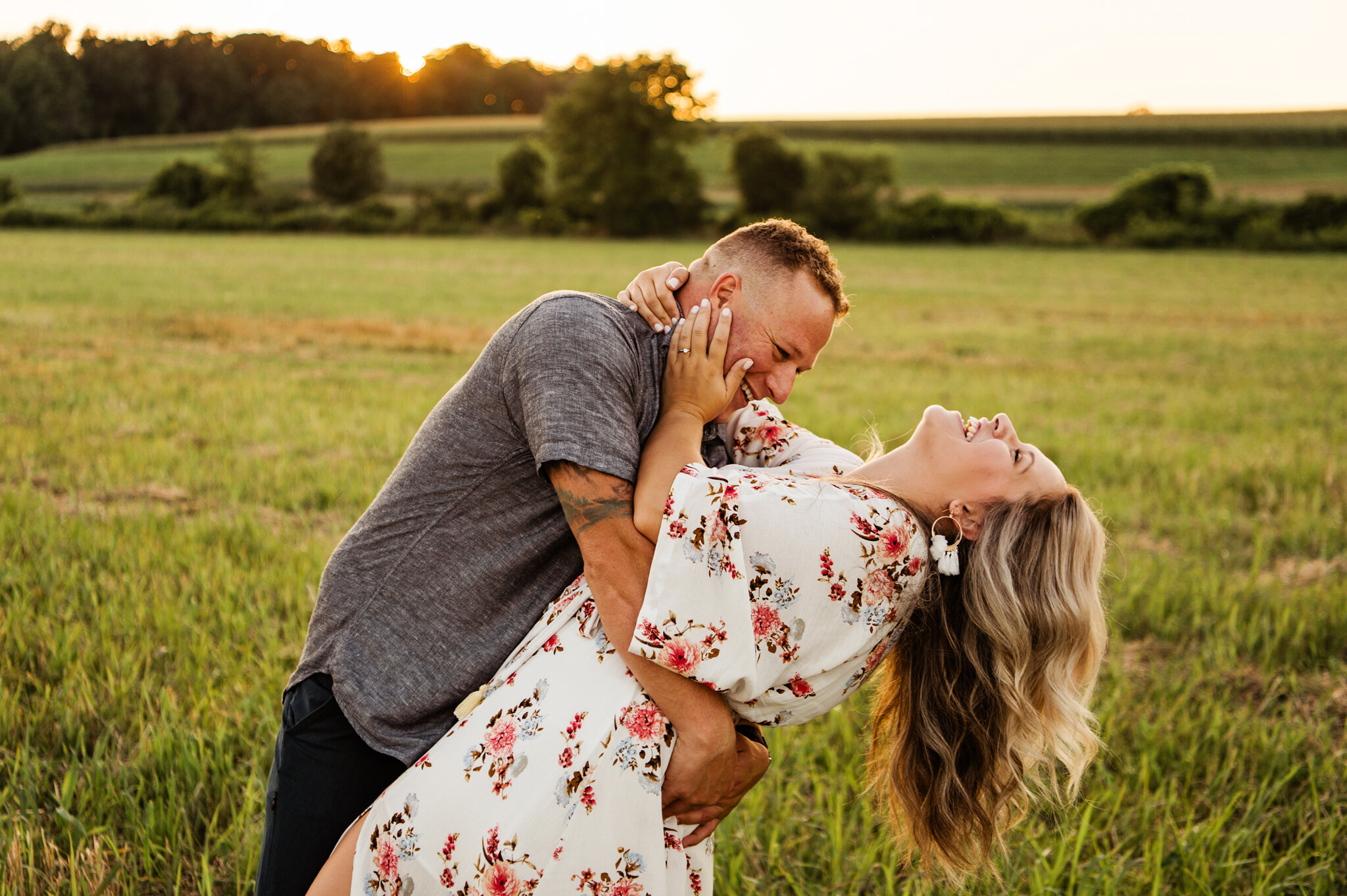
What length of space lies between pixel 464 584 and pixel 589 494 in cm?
43

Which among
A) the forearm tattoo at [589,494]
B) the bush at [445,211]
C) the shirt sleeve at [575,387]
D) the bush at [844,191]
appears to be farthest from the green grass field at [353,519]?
the bush at [844,191]

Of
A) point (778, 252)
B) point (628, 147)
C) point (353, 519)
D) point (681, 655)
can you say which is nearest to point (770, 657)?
point (681, 655)

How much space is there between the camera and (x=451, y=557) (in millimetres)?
2117

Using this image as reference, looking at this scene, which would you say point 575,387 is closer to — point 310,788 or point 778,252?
point 778,252

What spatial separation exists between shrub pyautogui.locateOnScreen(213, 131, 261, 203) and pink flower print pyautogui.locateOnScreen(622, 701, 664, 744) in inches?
2526

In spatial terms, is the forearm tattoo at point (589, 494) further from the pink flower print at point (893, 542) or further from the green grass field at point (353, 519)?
the green grass field at point (353, 519)

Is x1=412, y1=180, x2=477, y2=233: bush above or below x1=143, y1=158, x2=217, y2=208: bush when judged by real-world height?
below

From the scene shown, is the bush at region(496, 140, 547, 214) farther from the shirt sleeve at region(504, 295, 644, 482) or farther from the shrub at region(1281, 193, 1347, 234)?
the shirt sleeve at region(504, 295, 644, 482)

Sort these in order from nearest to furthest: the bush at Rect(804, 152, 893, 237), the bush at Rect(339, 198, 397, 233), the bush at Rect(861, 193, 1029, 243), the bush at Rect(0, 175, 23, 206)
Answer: the bush at Rect(0, 175, 23, 206)
the bush at Rect(861, 193, 1029, 243)
the bush at Rect(339, 198, 397, 233)
the bush at Rect(804, 152, 893, 237)

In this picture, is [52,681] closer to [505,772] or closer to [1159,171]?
[505,772]

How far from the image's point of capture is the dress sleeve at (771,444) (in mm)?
2551

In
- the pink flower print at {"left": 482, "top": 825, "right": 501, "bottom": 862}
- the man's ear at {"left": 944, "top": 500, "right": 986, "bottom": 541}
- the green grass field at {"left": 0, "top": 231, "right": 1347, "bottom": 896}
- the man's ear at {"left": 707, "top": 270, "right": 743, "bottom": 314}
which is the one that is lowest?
the green grass field at {"left": 0, "top": 231, "right": 1347, "bottom": 896}

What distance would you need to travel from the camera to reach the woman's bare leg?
1.97m

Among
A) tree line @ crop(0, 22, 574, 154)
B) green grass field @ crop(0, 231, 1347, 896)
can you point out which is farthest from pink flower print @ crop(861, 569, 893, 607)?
tree line @ crop(0, 22, 574, 154)
